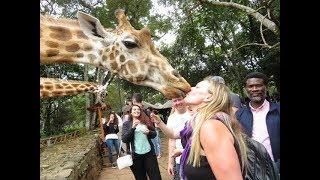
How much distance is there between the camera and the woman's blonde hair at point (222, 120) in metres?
1.67

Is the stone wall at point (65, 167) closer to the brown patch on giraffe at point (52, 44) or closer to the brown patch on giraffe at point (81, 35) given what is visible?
the brown patch on giraffe at point (52, 44)

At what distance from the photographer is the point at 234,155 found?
5.14ft

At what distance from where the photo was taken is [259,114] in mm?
2561

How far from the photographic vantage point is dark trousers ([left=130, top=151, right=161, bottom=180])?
3283 millimetres

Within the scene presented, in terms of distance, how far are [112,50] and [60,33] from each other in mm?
448

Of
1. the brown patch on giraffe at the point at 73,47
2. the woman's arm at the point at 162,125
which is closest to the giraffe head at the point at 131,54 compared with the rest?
the brown patch on giraffe at the point at 73,47

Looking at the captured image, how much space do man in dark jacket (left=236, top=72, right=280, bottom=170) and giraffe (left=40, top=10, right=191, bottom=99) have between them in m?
0.68

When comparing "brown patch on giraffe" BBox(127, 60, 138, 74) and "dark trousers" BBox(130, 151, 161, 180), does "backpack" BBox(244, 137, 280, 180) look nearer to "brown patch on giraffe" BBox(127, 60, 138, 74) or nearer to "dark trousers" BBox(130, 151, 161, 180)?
"dark trousers" BBox(130, 151, 161, 180)

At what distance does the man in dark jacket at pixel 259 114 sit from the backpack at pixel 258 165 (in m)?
0.59

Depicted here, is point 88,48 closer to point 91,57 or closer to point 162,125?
point 91,57

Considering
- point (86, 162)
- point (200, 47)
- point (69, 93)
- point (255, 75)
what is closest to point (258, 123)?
point (255, 75)

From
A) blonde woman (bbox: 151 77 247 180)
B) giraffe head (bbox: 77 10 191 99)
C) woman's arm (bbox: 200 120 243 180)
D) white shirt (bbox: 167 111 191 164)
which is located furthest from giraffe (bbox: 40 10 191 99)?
woman's arm (bbox: 200 120 243 180)

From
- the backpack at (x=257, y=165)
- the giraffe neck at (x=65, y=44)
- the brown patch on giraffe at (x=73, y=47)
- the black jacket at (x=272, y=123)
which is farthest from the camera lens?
the brown patch on giraffe at (x=73, y=47)
